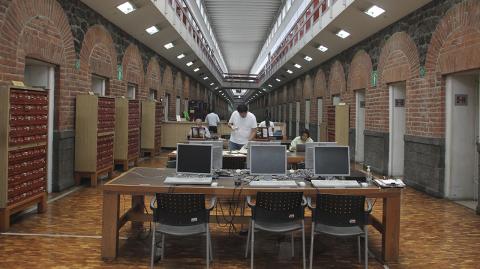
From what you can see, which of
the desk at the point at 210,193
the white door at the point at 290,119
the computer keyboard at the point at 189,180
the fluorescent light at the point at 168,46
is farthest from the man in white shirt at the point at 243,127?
the white door at the point at 290,119

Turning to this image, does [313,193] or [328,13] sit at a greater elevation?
[328,13]

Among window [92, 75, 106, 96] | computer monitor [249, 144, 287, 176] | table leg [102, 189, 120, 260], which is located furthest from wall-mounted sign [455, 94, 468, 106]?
window [92, 75, 106, 96]

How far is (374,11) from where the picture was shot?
930 cm

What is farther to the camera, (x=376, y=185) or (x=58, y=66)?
(x=58, y=66)

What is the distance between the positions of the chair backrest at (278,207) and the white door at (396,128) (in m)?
6.75

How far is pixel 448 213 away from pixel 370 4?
447 cm

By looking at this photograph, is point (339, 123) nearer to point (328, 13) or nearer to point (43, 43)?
point (328, 13)

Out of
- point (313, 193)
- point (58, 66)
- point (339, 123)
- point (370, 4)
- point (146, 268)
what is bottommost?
point (146, 268)

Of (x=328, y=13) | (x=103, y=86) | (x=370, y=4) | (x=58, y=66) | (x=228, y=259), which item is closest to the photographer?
(x=228, y=259)

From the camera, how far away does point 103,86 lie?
33.5 feet

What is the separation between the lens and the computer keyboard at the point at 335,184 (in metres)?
4.45

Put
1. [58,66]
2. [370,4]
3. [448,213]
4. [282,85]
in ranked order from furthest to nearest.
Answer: [282,85], [370,4], [58,66], [448,213]

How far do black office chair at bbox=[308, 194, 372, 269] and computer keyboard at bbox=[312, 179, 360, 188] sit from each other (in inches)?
14.2

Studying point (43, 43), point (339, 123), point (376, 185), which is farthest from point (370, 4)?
point (43, 43)
